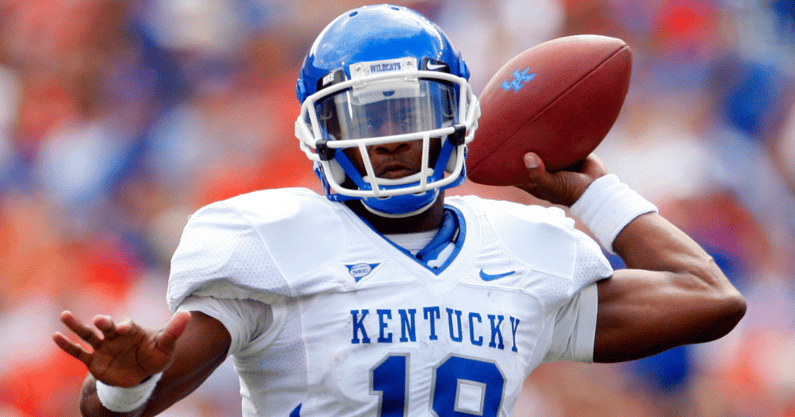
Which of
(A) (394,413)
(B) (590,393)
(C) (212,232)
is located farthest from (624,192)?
(B) (590,393)

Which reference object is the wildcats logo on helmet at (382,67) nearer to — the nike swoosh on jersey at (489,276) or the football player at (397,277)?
the football player at (397,277)

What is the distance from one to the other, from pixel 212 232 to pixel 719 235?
252 cm

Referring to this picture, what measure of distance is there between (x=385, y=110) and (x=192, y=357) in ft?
1.78

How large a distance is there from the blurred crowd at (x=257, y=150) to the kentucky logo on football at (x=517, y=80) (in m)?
1.68

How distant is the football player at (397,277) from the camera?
132cm

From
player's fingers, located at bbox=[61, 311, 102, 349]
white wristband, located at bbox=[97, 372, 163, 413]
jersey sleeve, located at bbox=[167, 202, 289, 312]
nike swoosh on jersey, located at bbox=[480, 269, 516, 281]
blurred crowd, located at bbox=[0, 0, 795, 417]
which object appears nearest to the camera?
player's fingers, located at bbox=[61, 311, 102, 349]

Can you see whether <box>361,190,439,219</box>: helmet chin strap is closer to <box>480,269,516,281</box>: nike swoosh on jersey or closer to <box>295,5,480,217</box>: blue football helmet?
<box>295,5,480,217</box>: blue football helmet

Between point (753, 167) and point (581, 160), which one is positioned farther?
point (753, 167)

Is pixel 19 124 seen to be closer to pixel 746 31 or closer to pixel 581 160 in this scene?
pixel 581 160

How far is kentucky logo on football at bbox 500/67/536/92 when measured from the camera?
5.71 feet

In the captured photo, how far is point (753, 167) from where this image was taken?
3.42 m

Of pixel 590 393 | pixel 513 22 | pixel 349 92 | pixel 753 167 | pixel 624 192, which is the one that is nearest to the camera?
pixel 349 92

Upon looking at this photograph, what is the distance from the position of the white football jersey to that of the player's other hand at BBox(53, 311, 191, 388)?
187 millimetres

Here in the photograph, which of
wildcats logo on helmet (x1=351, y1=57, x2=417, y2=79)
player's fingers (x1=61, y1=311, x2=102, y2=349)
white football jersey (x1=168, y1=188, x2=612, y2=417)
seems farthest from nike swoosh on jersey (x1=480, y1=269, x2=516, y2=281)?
player's fingers (x1=61, y1=311, x2=102, y2=349)
